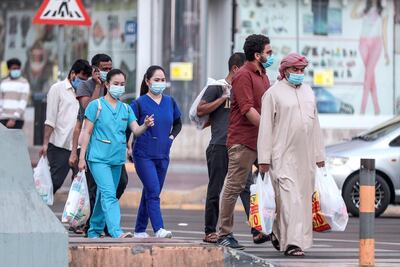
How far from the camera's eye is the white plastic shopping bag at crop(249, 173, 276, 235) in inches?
483

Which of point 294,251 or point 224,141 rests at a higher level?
point 224,141

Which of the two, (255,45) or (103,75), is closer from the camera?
(255,45)

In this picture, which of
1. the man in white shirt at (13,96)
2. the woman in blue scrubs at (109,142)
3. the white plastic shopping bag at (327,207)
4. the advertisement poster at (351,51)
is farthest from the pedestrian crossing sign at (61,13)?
the advertisement poster at (351,51)

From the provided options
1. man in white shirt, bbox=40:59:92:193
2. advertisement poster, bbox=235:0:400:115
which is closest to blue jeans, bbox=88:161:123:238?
man in white shirt, bbox=40:59:92:193

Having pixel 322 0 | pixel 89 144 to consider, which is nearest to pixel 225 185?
pixel 89 144

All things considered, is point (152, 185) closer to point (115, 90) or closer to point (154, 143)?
point (154, 143)

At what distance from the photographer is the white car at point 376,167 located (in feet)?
59.9

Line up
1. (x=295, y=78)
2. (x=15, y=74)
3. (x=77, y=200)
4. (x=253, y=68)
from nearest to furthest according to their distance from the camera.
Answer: (x=295, y=78) < (x=77, y=200) < (x=253, y=68) < (x=15, y=74)

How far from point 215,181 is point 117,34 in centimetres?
1470

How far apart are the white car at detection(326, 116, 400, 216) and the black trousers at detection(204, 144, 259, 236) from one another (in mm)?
4897

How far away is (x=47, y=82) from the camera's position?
1128 inches

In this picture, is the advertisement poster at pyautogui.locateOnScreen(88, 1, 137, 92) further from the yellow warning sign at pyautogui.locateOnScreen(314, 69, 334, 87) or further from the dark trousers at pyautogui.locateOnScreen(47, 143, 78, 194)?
the dark trousers at pyautogui.locateOnScreen(47, 143, 78, 194)

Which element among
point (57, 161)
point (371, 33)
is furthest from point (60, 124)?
point (371, 33)

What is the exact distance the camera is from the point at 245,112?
1269 centimetres
